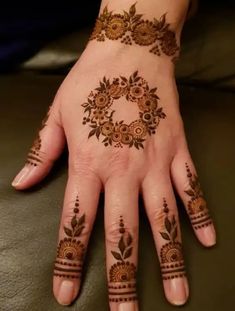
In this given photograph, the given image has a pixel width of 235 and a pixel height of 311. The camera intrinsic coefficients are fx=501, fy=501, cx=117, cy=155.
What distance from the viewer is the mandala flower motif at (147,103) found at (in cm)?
71

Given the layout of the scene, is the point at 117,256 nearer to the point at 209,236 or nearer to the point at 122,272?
the point at 122,272

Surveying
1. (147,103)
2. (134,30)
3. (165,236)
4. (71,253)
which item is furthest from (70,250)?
(134,30)

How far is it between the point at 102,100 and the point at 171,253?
0.77ft

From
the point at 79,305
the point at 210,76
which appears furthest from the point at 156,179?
the point at 210,76

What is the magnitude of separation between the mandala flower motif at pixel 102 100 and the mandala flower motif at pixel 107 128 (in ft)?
0.09

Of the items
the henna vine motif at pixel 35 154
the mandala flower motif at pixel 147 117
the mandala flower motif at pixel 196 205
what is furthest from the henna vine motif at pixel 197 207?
the henna vine motif at pixel 35 154

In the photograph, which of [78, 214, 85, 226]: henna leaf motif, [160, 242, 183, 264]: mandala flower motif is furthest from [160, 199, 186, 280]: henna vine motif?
[78, 214, 85, 226]: henna leaf motif

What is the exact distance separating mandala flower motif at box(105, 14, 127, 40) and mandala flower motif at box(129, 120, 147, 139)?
154 millimetres

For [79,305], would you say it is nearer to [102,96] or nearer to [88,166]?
[88,166]

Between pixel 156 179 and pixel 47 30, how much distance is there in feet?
1.30

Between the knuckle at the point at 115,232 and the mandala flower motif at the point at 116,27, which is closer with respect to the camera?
the knuckle at the point at 115,232

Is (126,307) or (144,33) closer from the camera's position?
(126,307)

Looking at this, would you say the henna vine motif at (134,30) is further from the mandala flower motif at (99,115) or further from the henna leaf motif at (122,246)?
the henna leaf motif at (122,246)

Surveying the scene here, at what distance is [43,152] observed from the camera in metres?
0.71
